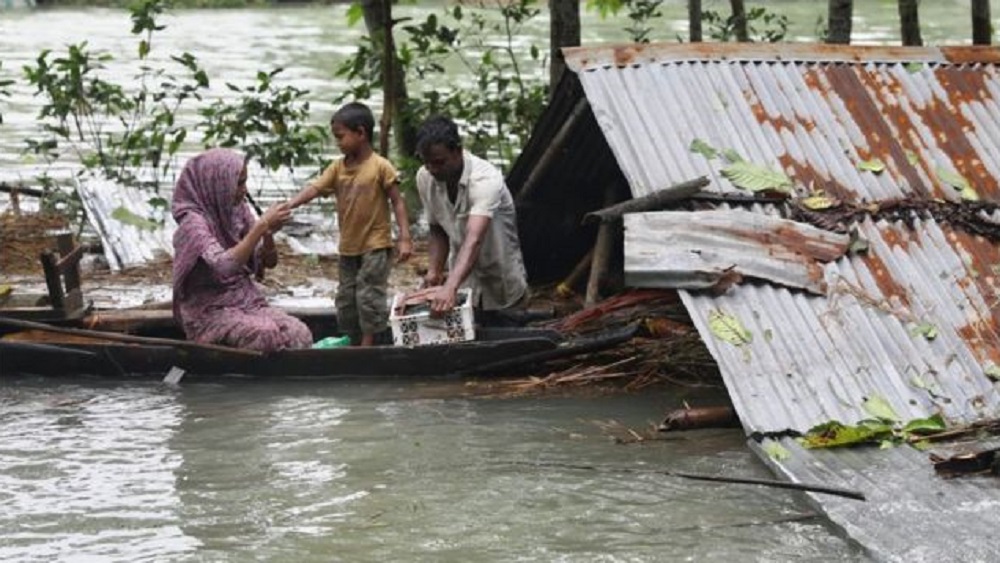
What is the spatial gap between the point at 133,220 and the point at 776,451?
259 inches

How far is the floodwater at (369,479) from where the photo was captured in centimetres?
604

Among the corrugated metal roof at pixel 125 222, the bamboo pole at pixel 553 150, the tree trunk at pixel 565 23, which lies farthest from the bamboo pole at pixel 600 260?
the corrugated metal roof at pixel 125 222

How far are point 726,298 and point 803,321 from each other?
1.17 ft

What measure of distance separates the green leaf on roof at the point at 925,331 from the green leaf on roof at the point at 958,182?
42.6 inches

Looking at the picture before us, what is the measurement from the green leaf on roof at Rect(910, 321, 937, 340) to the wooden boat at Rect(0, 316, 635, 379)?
60.8 inches

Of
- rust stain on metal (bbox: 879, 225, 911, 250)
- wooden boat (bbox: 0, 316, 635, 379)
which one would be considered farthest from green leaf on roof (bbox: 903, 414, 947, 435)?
wooden boat (bbox: 0, 316, 635, 379)

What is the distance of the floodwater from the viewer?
6.04m

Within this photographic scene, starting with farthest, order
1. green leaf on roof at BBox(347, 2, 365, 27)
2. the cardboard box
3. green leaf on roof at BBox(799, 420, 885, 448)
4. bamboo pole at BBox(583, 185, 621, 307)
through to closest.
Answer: green leaf on roof at BBox(347, 2, 365, 27) → bamboo pole at BBox(583, 185, 621, 307) → the cardboard box → green leaf on roof at BBox(799, 420, 885, 448)

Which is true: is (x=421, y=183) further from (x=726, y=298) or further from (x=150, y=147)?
(x=150, y=147)

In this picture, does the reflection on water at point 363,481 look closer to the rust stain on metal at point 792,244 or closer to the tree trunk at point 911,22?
the rust stain on metal at point 792,244

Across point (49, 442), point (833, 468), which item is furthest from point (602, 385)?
point (49, 442)

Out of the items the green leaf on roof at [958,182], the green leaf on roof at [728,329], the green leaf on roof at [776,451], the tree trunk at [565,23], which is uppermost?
the tree trunk at [565,23]

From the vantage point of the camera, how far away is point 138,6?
1209cm

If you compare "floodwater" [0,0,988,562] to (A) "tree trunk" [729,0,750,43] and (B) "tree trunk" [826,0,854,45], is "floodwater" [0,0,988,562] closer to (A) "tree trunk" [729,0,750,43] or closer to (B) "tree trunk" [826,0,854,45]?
(B) "tree trunk" [826,0,854,45]
